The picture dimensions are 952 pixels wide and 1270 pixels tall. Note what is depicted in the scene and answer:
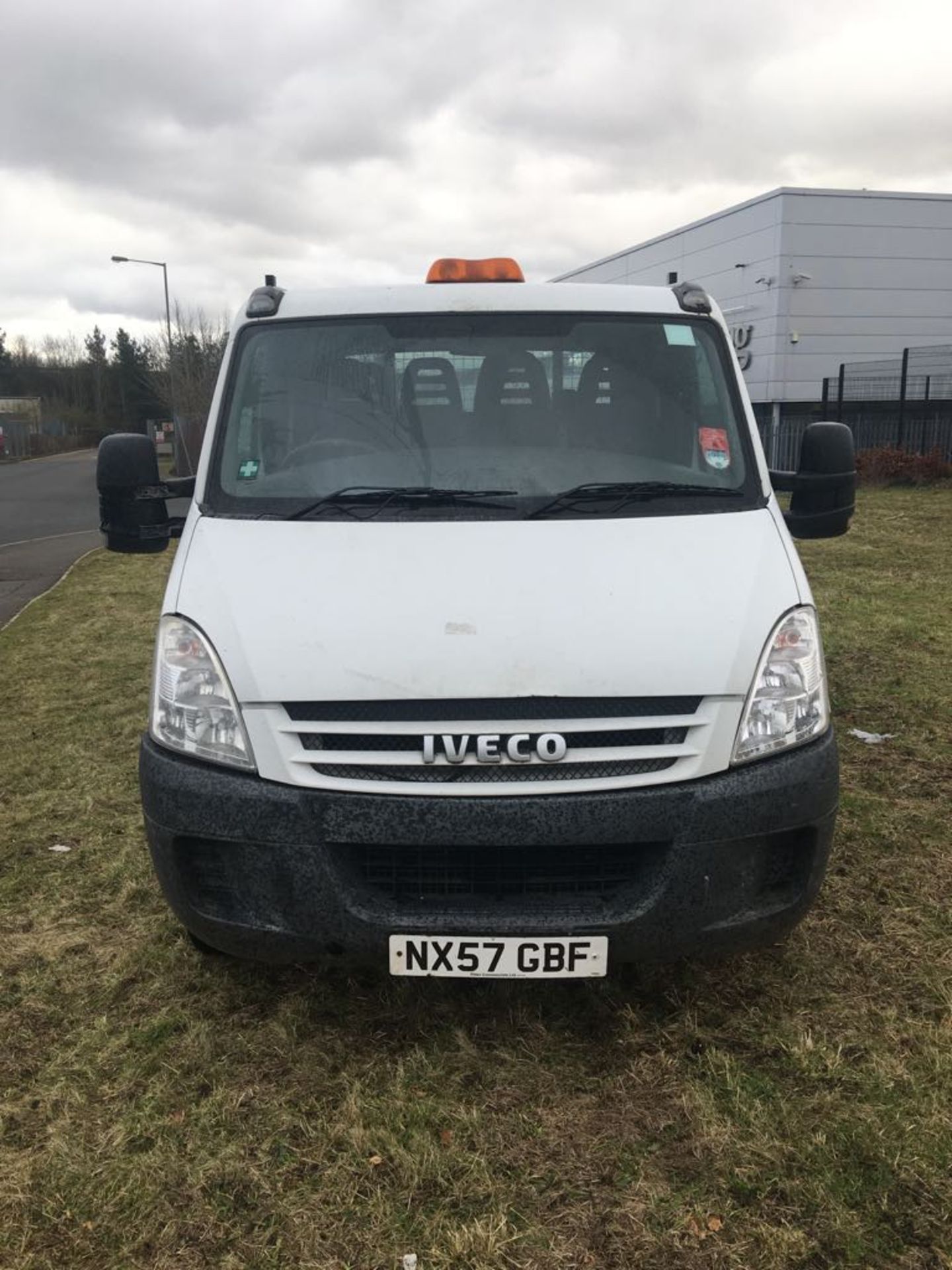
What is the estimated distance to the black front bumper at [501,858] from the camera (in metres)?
2.69

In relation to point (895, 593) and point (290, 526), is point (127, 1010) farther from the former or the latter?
point (895, 593)

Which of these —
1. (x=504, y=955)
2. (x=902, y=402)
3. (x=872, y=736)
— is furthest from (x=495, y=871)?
(x=902, y=402)

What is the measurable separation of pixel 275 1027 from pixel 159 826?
79 centimetres

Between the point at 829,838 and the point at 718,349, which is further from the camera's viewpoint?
the point at 718,349

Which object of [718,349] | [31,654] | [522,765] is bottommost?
[31,654]

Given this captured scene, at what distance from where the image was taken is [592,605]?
2.90 m

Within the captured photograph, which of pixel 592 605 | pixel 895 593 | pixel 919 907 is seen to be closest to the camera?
pixel 592 605

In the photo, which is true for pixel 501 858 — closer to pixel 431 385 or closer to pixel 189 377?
pixel 431 385

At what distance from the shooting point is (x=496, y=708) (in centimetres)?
272

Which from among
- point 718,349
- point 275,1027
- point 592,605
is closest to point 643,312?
point 718,349

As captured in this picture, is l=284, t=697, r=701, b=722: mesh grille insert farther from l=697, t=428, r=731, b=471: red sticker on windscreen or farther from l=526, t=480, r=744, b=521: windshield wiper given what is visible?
l=697, t=428, r=731, b=471: red sticker on windscreen

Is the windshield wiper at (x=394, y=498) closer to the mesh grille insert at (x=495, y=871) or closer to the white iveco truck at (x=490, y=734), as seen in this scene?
the white iveco truck at (x=490, y=734)

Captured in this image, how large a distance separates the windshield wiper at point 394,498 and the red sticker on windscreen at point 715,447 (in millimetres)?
751

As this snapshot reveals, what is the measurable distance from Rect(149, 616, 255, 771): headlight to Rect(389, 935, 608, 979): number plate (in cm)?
67
